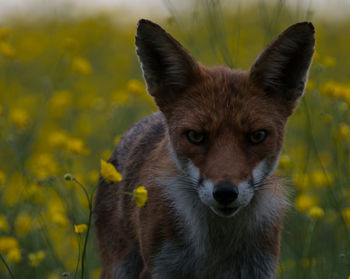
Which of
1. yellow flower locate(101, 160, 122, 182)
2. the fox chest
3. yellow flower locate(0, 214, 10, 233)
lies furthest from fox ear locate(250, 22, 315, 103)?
yellow flower locate(0, 214, 10, 233)

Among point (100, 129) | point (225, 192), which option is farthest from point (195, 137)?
point (100, 129)

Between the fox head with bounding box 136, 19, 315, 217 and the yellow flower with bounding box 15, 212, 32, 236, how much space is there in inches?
109

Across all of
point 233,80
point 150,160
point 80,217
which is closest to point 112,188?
point 150,160

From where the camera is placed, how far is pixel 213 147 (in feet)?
16.2

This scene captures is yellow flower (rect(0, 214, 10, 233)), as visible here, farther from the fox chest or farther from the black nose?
the black nose

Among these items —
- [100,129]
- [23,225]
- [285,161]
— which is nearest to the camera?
[285,161]

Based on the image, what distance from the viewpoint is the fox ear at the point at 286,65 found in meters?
5.25

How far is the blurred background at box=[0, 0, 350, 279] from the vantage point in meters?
6.99

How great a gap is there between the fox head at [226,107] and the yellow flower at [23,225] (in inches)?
109

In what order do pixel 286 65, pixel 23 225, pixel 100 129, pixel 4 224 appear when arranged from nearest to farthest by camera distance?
pixel 286 65
pixel 4 224
pixel 23 225
pixel 100 129

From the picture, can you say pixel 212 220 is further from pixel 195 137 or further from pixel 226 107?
pixel 226 107

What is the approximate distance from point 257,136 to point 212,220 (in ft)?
3.30

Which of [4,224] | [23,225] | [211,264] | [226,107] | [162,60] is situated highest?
[162,60]

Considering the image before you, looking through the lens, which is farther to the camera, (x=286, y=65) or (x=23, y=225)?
(x=23, y=225)
